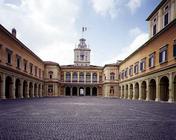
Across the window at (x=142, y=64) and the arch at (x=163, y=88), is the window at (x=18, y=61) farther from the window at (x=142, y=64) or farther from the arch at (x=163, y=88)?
the arch at (x=163, y=88)

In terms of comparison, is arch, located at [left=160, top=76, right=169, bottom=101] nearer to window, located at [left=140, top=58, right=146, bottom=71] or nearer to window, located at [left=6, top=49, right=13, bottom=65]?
window, located at [left=140, top=58, right=146, bottom=71]

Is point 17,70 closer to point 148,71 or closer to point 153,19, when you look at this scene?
point 148,71

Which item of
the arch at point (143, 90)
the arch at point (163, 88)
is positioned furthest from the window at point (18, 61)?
the arch at point (163, 88)

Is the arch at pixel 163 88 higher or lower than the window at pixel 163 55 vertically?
lower

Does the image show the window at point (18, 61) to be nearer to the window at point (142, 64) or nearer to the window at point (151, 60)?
the window at point (142, 64)

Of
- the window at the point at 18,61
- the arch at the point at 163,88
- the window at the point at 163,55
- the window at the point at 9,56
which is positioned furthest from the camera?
the window at the point at 18,61

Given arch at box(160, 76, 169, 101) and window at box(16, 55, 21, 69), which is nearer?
arch at box(160, 76, 169, 101)

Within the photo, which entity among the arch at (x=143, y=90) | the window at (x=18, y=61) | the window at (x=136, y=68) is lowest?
the arch at (x=143, y=90)

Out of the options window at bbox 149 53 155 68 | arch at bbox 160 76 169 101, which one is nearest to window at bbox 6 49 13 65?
window at bbox 149 53 155 68

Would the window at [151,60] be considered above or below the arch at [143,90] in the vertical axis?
above

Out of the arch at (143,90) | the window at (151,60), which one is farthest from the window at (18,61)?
the arch at (143,90)

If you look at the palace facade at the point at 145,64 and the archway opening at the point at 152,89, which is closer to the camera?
the palace facade at the point at 145,64

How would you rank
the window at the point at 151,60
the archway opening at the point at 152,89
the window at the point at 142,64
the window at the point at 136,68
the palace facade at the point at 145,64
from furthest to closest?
the window at the point at 136,68, the window at the point at 142,64, the archway opening at the point at 152,89, the window at the point at 151,60, the palace facade at the point at 145,64

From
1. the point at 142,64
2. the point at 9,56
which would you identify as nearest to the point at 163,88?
the point at 142,64
